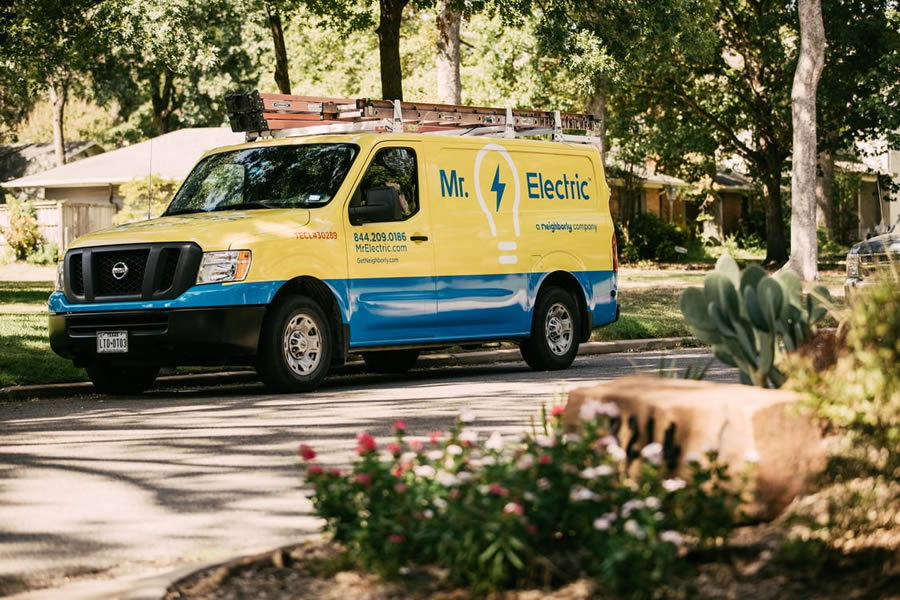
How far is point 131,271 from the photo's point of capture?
40.2 feet

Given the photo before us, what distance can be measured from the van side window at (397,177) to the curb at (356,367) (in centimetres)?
273

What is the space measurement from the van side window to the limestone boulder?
756 centimetres

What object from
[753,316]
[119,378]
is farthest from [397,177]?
[753,316]

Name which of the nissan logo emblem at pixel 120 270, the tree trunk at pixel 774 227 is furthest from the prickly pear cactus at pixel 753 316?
the tree trunk at pixel 774 227

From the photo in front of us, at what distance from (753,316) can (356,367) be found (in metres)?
9.49

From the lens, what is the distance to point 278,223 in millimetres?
12391

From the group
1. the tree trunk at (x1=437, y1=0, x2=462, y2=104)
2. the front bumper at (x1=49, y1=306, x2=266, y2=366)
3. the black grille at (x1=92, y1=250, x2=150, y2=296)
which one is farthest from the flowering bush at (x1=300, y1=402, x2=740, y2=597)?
the tree trunk at (x1=437, y1=0, x2=462, y2=104)

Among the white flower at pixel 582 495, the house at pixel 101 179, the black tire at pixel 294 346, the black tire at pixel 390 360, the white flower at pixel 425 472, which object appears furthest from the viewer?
the house at pixel 101 179

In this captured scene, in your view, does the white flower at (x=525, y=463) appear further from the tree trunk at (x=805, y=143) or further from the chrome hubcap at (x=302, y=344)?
the tree trunk at (x=805, y=143)

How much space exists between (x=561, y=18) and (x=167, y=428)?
16.0 meters

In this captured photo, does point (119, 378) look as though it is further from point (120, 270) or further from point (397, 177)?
point (397, 177)

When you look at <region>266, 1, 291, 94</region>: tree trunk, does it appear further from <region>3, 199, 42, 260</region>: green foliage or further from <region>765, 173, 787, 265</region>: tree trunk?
<region>3, 199, 42, 260</region>: green foliage

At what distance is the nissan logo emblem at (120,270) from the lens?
40.3 feet

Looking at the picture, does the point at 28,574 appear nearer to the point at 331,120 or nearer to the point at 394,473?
the point at 394,473
